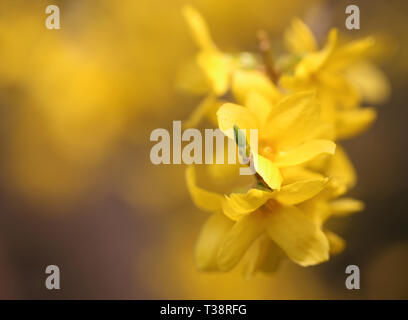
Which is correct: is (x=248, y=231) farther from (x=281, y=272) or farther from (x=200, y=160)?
(x=281, y=272)

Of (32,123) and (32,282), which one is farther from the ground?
(32,123)

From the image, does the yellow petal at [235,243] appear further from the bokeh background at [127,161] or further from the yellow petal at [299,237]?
the bokeh background at [127,161]

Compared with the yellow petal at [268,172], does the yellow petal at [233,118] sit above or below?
above

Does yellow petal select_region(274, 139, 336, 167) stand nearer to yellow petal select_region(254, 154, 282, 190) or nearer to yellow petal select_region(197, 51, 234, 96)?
yellow petal select_region(254, 154, 282, 190)

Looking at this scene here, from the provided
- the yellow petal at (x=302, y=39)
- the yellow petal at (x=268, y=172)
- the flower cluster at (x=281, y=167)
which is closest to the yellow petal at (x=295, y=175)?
the flower cluster at (x=281, y=167)

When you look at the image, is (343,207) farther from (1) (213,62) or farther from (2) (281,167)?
(1) (213,62)
